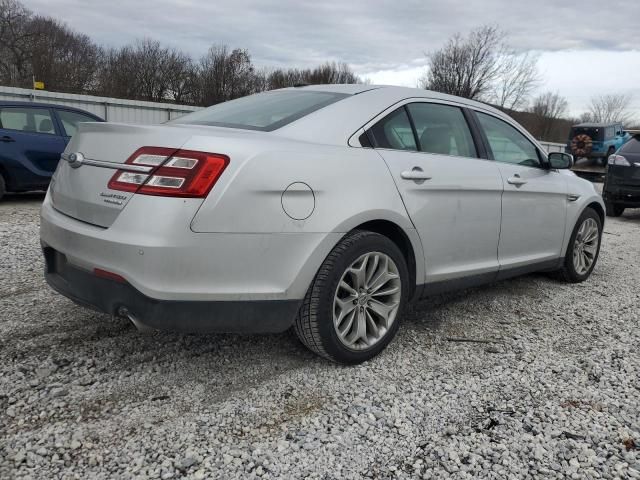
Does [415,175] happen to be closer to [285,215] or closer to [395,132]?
[395,132]

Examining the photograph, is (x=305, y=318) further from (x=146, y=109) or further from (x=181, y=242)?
(x=146, y=109)

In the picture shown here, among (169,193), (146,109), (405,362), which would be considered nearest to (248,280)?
(169,193)

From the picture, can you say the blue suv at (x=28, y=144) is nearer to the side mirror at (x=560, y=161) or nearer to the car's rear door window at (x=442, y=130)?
the car's rear door window at (x=442, y=130)

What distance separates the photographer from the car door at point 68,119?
8.11m

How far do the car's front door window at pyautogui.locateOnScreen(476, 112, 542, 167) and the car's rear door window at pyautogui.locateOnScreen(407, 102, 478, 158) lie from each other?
254 millimetres

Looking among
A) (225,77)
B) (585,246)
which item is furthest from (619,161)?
(225,77)

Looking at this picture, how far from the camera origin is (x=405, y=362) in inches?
114

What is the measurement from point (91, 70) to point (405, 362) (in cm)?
3965

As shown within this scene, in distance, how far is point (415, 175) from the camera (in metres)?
2.92

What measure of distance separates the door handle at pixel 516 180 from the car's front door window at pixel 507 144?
0.47 feet

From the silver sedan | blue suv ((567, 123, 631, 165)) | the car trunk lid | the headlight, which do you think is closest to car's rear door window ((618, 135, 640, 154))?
the headlight

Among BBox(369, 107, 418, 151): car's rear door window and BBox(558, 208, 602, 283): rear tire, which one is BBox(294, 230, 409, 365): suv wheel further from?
BBox(558, 208, 602, 283): rear tire

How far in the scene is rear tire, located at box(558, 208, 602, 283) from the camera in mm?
4539

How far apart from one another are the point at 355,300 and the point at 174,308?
3.08 ft
